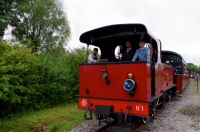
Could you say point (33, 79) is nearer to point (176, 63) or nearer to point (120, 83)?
point (120, 83)

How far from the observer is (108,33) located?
5.64 m

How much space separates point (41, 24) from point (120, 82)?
815 inches

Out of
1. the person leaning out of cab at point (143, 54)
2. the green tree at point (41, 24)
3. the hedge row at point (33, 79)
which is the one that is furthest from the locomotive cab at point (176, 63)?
the green tree at point (41, 24)

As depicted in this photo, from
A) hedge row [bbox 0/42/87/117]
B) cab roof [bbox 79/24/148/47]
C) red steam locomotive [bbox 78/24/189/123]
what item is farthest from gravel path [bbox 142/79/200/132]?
hedge row [bbox 0/42/87/117]

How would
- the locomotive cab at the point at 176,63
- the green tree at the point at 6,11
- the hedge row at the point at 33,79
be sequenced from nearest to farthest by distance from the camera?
the hedge row at the point at 33,79 < the locomotive cab at the point at 176,63 < the green tree at the point at 6,11

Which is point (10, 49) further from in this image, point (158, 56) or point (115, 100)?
point (158, 56)

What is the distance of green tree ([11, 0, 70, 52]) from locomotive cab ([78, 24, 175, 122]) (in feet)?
58.7

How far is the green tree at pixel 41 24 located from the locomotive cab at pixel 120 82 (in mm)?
17894

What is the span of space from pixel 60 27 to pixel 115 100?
21227mm

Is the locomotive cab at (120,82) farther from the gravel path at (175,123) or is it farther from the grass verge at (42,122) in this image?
the grass verge at (42,122)

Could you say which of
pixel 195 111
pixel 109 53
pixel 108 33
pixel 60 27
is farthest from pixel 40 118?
pixel 60 27

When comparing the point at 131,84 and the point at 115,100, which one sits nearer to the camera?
the point at 131,84

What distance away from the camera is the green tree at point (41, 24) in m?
22.4

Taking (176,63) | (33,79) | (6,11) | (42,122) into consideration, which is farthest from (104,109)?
(6,11)
